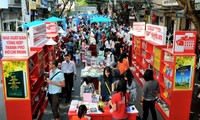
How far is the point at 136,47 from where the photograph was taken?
1336cm

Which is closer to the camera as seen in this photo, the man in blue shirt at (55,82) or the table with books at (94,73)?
the man in blue shirt at (55,82)

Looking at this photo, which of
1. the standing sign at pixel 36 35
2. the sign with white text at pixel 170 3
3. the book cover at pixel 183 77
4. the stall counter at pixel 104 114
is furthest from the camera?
the sign with white text at pixel 170 3

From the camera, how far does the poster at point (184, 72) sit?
729 centimetres

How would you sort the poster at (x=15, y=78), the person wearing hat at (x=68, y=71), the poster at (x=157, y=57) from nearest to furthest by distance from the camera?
the poster at (x=15, y=78) → the poster at (x=157, y=57) → the person wearing hat at (x=68, y=71)

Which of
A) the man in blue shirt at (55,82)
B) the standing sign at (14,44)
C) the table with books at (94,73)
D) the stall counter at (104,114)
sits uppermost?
the standing sign at (14,44)

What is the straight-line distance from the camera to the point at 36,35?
8.95 m

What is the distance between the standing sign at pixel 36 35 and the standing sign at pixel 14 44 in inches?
60.4

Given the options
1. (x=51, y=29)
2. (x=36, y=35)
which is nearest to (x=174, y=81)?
(x=36, y=35)

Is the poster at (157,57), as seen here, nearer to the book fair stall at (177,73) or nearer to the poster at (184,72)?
the book fair stall at (177,73)

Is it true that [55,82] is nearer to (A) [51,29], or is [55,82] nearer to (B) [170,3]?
(A) [51,29]

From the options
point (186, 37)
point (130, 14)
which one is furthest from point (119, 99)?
point (130, 14)

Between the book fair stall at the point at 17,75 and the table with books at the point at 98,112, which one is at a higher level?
the book fair stall at the point at 17,75

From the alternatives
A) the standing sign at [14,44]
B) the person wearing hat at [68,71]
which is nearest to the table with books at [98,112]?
the standing sign at [14,44]

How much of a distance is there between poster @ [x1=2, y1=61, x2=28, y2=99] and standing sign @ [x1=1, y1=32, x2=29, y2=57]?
0.29 metres
